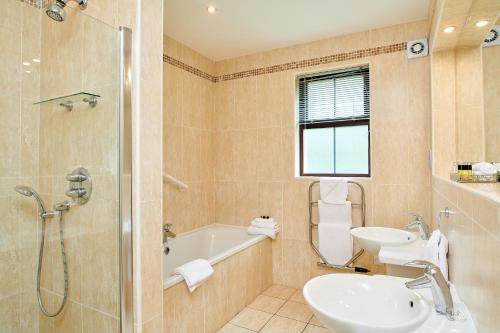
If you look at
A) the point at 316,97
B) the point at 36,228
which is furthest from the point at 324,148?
the point at 36,228

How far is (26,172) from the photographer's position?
1.66 meters

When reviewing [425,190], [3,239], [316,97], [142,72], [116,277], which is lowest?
[116,277]

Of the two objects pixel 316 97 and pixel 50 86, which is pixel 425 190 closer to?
pixel 316 97

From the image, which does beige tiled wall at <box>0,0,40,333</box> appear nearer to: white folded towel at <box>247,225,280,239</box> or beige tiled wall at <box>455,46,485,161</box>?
white folded towel at <box>247,225,280,239</box>

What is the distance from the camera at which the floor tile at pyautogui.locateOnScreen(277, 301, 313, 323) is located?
247 cm

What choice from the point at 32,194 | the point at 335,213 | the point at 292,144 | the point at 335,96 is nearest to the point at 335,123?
the point at 335,96

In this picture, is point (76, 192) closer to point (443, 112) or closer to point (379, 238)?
point (379, 238)

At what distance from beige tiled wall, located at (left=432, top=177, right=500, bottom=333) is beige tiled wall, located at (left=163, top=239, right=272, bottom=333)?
5.00 feet

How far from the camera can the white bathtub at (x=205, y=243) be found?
284 cm

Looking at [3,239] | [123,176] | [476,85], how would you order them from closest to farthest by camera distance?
[123,176] → [3,239] → [476,85]

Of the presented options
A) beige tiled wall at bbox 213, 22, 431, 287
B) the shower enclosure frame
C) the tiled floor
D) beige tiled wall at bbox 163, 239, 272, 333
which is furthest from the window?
the shower enclosure frame

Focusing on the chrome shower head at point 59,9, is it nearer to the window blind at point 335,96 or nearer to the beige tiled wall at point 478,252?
the beige tiled wall at point 478,252

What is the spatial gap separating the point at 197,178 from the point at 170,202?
0.49 metres

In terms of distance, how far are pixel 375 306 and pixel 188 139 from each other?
248cm
